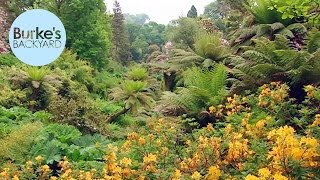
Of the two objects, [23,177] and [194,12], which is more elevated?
[194,12]

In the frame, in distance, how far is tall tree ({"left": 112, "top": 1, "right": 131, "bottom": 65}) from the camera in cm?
2081

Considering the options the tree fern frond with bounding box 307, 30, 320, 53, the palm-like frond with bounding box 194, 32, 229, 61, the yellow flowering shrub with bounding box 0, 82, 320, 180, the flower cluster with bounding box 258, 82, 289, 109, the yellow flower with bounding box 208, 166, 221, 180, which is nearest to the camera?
the yellow flowering shrub with bounding box 0, 82, 320, 180

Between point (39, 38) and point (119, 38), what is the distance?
14.8m

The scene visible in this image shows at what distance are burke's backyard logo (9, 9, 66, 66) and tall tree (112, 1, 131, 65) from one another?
1390cm

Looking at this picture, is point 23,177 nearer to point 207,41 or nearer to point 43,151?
point 43,151

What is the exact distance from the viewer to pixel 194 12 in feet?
79.3

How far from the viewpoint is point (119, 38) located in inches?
827

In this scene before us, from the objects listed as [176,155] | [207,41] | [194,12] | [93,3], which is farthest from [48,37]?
[194,12]

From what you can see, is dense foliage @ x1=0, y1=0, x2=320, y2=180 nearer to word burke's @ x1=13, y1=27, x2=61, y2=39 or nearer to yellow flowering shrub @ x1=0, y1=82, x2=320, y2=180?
yellow flowering shrub @ x1=0, y1=82, x2=320, y2=180

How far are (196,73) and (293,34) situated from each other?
1.43 m

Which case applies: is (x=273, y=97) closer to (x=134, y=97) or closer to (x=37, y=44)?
(x=37, y=44)

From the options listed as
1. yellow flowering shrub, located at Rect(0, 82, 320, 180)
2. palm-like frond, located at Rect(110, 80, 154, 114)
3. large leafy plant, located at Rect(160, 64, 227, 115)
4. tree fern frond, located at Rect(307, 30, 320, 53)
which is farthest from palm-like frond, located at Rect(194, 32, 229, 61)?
yellow flowering shrub, located at Rect(0, 82, 320, 180)

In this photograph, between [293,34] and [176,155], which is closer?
[176,155]

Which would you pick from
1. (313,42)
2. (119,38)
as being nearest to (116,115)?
(313,42)
